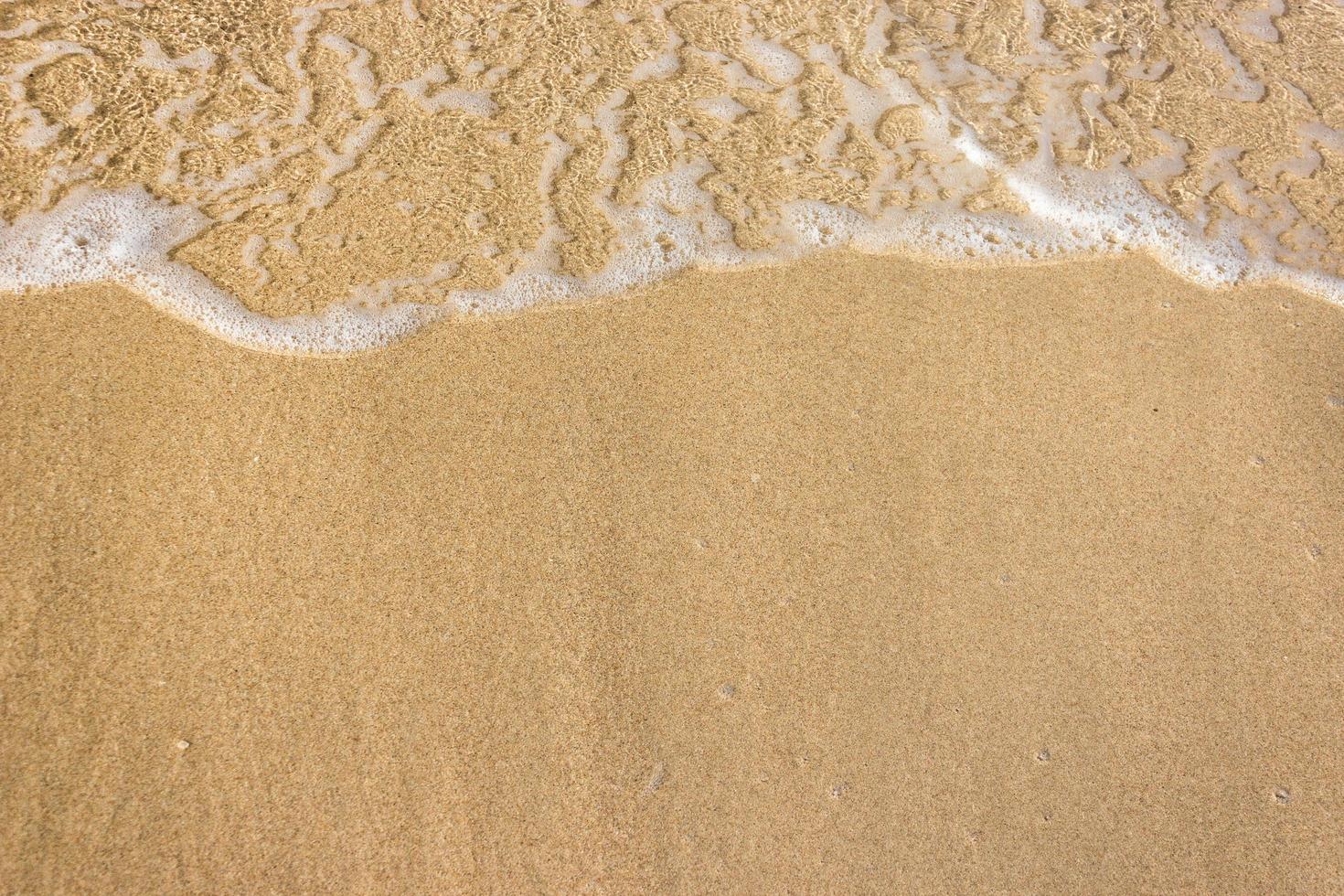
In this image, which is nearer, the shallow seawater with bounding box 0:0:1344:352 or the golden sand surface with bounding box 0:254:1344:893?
the golden sand surface with bounding box 0:254:1344:893

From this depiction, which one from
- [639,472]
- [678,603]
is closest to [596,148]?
[639,472]

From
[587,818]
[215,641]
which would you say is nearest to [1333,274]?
[587,818]

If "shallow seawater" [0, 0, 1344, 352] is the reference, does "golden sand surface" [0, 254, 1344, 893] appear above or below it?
below

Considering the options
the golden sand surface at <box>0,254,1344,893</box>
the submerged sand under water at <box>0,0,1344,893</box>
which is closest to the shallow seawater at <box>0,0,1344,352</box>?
the submerged sand under water at <box>0,0,1344,893</box>

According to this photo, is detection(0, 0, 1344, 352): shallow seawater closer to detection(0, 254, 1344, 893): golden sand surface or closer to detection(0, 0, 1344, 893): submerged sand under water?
detection(0, 0, 1344, 893): submerged sand under water

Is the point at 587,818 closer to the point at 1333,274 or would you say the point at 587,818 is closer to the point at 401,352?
the point at 401,352

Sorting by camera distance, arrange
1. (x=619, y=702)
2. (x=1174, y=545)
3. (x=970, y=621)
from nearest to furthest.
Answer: (x=619, y=702) < (x=970, y=621) < (x=1174, y=545)
